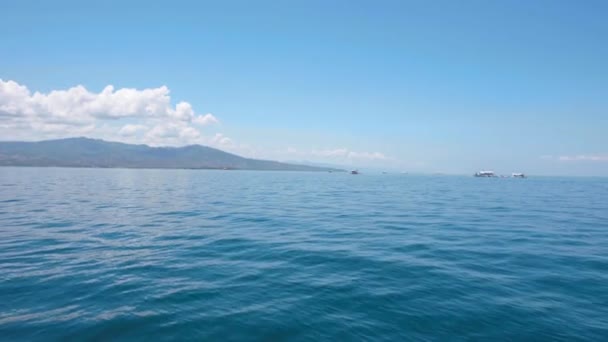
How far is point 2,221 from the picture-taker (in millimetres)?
24438

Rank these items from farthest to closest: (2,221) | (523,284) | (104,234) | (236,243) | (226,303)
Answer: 1. (2,221)
2. (104,234)
3. (236,243)
4. (523,284)
5. (226,303)

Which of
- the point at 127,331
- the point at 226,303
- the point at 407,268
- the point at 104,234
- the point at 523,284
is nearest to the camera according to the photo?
the point at 127,331

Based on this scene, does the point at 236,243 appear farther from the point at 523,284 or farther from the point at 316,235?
the point at 523,284

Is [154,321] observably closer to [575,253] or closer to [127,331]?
[127,331]

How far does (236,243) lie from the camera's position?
62.2 ft

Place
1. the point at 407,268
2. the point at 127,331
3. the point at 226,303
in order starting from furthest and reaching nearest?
the point at 407,268
the point at 226,303
the point at 127,331

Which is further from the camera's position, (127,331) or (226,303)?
(226,303)

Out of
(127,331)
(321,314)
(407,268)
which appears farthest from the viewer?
(407,268)

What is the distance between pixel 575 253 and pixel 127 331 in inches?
912

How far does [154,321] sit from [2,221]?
25128mm

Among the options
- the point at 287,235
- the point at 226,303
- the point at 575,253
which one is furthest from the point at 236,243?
the point at 575,253

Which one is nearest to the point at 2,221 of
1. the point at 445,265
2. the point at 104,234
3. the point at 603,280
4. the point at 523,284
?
the point at 104,234

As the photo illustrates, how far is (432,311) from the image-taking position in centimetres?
1024

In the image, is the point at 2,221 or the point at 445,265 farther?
the point at 2,221
